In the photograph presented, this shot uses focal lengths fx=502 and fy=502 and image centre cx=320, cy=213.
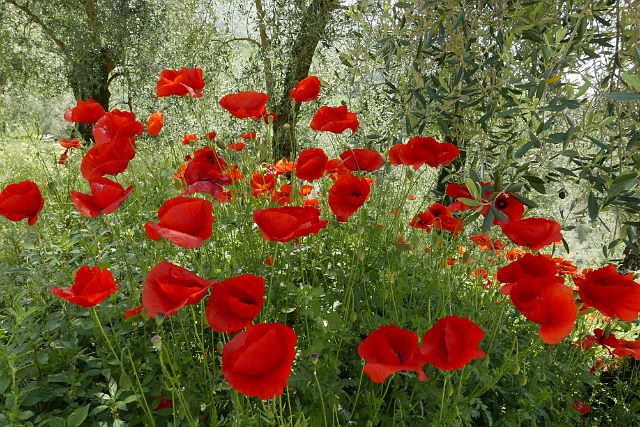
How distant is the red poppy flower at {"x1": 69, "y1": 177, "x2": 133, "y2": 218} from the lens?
4.58 ft

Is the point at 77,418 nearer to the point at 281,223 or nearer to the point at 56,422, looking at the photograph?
the point at 56,422

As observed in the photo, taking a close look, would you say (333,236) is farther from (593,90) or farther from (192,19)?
(192,19)

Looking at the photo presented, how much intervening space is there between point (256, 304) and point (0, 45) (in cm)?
1157

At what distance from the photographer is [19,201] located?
1.51 m

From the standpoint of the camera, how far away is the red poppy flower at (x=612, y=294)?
1.25 metres

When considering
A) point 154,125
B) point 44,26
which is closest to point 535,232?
point 154,125

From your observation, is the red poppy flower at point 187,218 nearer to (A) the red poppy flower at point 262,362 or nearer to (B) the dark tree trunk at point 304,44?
(A) the red poppy flower at point 262,362

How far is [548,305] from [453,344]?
261 millimetres

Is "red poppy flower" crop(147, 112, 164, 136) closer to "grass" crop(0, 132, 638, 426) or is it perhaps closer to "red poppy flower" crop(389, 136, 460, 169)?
"grass" crop(0, 132, 638, 426)

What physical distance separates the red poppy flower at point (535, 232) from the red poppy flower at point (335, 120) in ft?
2.47

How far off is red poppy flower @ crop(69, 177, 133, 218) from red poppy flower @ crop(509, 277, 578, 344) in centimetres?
107

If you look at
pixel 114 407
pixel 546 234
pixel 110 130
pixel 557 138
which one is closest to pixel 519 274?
pixel 546 234

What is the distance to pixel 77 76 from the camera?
9695mm

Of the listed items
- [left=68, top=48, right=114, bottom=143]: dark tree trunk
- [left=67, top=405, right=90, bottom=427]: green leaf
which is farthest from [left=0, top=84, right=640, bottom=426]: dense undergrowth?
[left=68, top=48, right=114, bottom=143]: dark tree trunk
